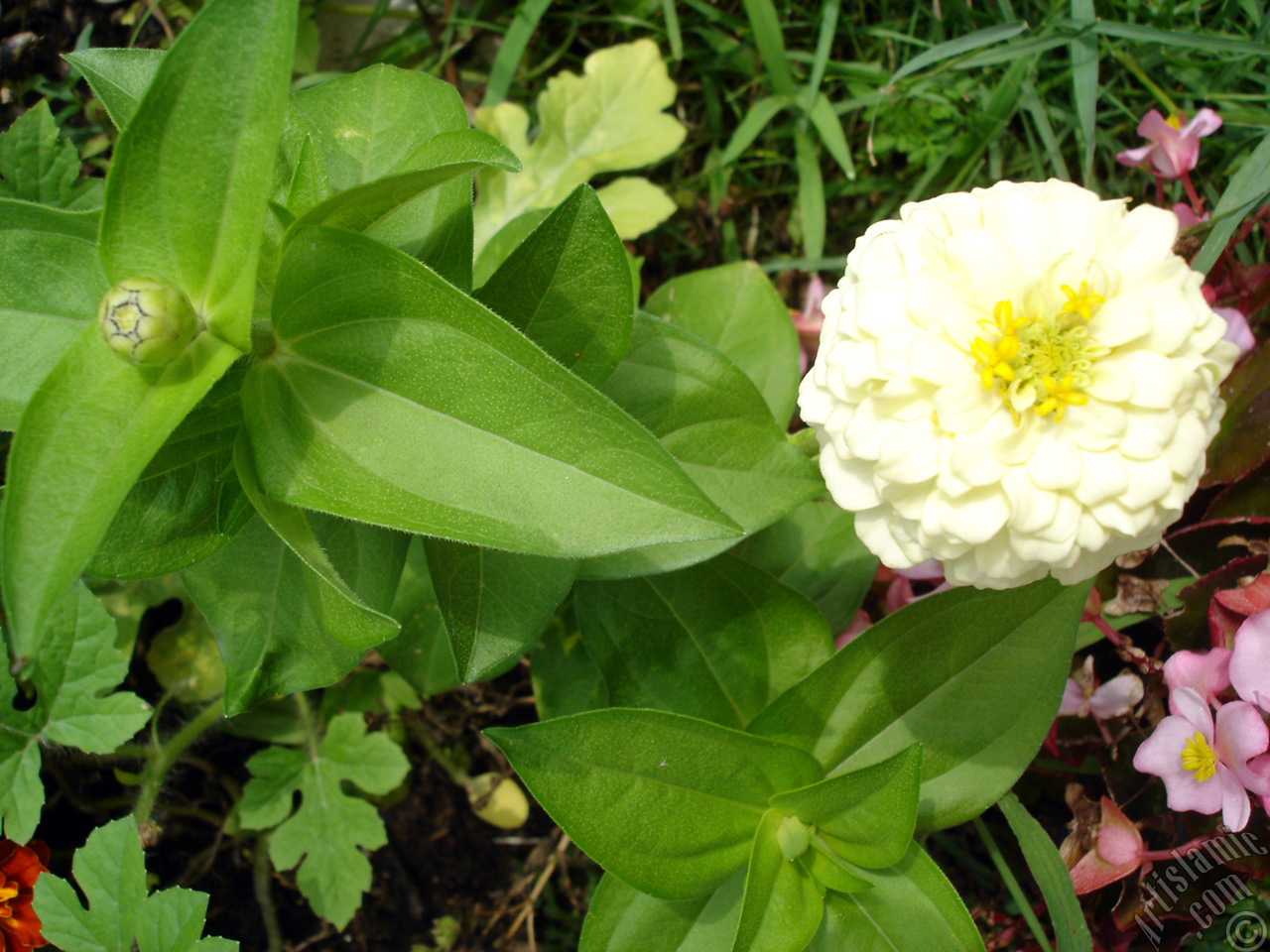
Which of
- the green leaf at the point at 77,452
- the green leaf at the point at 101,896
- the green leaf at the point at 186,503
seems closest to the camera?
the green leaf at the point at 77,452

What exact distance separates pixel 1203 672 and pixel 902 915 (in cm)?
47

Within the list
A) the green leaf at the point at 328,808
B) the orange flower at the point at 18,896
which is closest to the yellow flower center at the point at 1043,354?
the green leaf at the point at 328,808

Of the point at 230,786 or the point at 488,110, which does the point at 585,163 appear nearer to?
the point at 488,110

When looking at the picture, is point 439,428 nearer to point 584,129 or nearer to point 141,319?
point 141,319

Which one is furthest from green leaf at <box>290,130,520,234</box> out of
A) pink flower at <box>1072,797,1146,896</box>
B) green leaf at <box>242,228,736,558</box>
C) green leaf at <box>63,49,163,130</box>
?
pink flower at <box>1072,797,1146,896</box>

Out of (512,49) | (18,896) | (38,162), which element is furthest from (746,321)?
(18,896)

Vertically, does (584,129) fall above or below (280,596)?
above

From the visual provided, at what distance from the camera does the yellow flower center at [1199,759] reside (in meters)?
1.05

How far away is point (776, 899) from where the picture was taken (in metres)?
1.02

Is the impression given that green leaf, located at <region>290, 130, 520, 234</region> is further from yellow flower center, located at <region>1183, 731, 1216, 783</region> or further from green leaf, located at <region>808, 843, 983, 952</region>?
yellow flower center, located at <region>1183, 731, 1216, 783</region>

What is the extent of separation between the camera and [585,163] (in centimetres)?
158

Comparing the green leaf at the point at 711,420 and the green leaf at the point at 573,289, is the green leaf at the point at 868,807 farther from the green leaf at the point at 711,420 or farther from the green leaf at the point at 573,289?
the green leaf at the point at 573,289

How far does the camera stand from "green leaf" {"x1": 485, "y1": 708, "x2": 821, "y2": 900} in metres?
0.93

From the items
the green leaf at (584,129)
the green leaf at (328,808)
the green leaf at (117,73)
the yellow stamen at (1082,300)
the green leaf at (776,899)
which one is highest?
the green leaf at (117,73)
